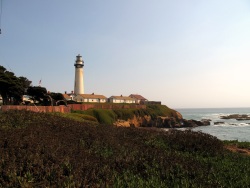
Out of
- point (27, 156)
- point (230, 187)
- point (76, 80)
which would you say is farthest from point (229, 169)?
Answer: point (76, 80)

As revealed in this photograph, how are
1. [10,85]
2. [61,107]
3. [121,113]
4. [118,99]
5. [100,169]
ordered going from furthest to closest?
1. [118,99]
2. [121,113]
3. [10,85]
4. [61,107]
5. [100,169]

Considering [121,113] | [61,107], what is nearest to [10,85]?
[61,107]

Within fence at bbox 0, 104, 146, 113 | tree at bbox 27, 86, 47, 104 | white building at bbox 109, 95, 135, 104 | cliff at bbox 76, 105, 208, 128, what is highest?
white building at bbox 109, 95, 135, 104

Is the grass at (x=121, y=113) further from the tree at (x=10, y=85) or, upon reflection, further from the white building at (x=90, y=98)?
the white building at (x=90, y=98)

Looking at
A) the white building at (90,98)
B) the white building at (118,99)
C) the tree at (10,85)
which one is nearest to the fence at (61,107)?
the tree at (10,85)

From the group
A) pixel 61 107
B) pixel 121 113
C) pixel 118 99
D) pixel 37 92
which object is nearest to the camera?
pixel 61 107

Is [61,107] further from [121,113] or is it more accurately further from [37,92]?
[121,113]

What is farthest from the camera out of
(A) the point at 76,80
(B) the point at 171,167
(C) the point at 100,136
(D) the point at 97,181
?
(A) the point at 76,80

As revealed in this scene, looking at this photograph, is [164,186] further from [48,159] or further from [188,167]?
[48,159]

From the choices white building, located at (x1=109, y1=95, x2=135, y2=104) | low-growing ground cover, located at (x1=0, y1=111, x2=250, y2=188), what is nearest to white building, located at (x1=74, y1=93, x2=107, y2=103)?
white building, located at (x1=109, y1=95, x2=135, y2=104)

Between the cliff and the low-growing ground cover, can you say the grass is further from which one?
the low-growing ground cover

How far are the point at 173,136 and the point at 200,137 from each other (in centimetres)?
134

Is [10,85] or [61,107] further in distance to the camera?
[10,85]

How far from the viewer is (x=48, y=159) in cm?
602
